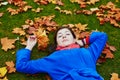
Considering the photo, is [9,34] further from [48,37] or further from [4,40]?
[48,37]

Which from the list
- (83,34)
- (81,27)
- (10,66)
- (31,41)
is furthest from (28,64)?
(81,27)

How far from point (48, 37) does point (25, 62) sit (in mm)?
990

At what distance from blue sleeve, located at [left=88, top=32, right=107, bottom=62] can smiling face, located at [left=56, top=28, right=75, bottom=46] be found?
327mm

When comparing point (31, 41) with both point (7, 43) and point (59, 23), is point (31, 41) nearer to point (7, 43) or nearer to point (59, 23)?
point (7, 43)

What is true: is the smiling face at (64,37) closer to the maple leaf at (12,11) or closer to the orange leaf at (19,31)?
the orange leaf at (19,31)

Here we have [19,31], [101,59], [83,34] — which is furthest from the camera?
[19,31]

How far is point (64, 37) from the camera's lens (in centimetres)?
498

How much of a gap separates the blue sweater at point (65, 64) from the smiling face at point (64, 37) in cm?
14

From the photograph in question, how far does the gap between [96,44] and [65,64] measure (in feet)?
2.21

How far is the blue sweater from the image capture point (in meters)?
4.62

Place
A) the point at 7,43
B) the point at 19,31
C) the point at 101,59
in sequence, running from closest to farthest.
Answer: the point at 101,59, the point at 7,43, the point at 19,31

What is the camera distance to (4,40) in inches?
219

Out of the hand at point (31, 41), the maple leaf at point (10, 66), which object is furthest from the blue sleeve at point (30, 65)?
the hand at point (31, 41)

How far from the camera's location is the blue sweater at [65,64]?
4.62 meters
